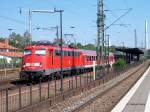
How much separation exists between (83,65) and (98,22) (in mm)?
12919

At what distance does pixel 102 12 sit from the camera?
4822cm

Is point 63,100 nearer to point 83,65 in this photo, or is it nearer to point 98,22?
point 98,22

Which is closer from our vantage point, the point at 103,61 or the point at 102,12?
the point at 102,12

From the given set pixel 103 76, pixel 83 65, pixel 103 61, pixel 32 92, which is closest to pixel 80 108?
pixel 32 92

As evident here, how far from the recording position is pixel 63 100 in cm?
2567

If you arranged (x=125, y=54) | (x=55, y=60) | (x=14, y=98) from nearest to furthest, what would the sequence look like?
(x=14, y=98), (x=55, y=60), (x=125, y=54)

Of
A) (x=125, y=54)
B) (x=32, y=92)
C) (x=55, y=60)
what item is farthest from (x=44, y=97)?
(x=125, y=54)

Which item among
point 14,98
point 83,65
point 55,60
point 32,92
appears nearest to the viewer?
point 14,98

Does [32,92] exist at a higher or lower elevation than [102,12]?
lower

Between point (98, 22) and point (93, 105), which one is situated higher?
point (98, 22)

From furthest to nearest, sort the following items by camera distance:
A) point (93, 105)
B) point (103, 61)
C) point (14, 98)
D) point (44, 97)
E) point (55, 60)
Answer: point (103, 61)
point (55, 60)
point (93, 105)
point (44, 97)
point (14, 98)

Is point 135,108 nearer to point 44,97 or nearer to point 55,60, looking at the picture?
point 44,97

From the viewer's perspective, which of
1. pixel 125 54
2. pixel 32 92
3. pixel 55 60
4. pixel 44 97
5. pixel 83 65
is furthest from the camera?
pixel 125 54

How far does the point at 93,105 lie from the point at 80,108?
2.64m
